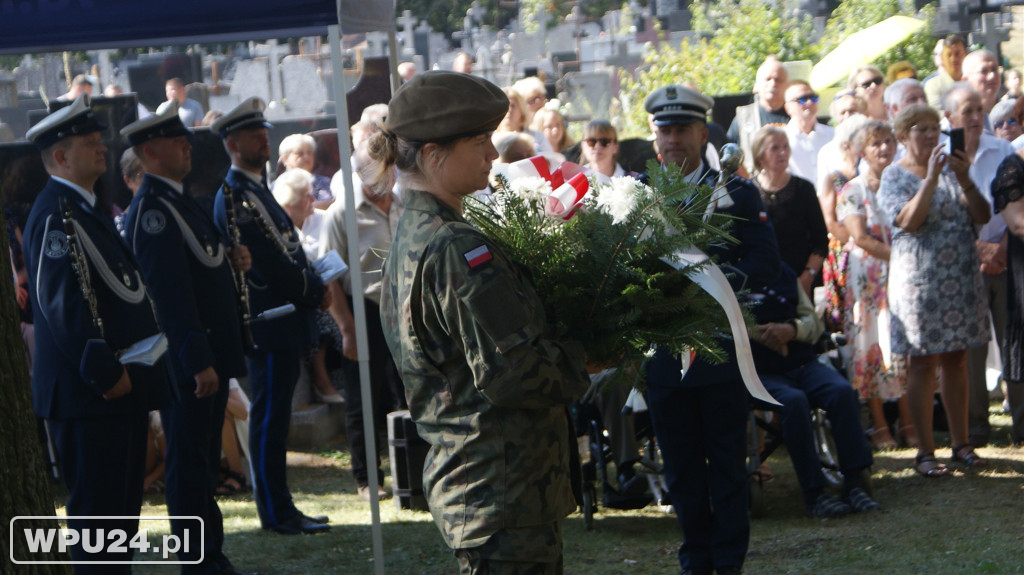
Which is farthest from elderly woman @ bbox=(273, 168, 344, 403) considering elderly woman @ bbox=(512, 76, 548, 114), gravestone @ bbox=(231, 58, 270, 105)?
gravestone @ bbox=(231, 58, 270, 105)

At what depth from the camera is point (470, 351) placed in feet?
9.46

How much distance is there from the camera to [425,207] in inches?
120

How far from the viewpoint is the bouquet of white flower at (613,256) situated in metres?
3.16

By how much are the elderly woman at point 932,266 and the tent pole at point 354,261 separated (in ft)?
10.7

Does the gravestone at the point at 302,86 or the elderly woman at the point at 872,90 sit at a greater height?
the gravestone at the point at 302,86

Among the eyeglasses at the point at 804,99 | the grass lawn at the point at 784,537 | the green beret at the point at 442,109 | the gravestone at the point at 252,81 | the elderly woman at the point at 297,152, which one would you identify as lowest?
the grass lawn at the point at 784,537

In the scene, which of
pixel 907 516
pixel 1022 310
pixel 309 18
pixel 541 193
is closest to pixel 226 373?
pixel 309 18

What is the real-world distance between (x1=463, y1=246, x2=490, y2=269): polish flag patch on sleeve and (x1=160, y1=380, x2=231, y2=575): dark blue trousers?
2.91m

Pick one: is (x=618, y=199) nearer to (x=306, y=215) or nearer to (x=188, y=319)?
(x=188, y=319)

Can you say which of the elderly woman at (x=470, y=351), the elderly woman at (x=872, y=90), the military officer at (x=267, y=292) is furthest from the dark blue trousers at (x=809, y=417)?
the elderly woman at (x=872, y=90)

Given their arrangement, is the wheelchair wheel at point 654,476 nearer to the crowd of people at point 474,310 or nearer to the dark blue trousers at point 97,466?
the crowd of people at point 474,310

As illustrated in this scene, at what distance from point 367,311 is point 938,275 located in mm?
3241

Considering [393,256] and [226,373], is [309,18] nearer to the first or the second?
[226,373]

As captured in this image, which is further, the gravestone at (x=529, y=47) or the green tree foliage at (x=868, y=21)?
the gravestone at (x=529, y=47)
